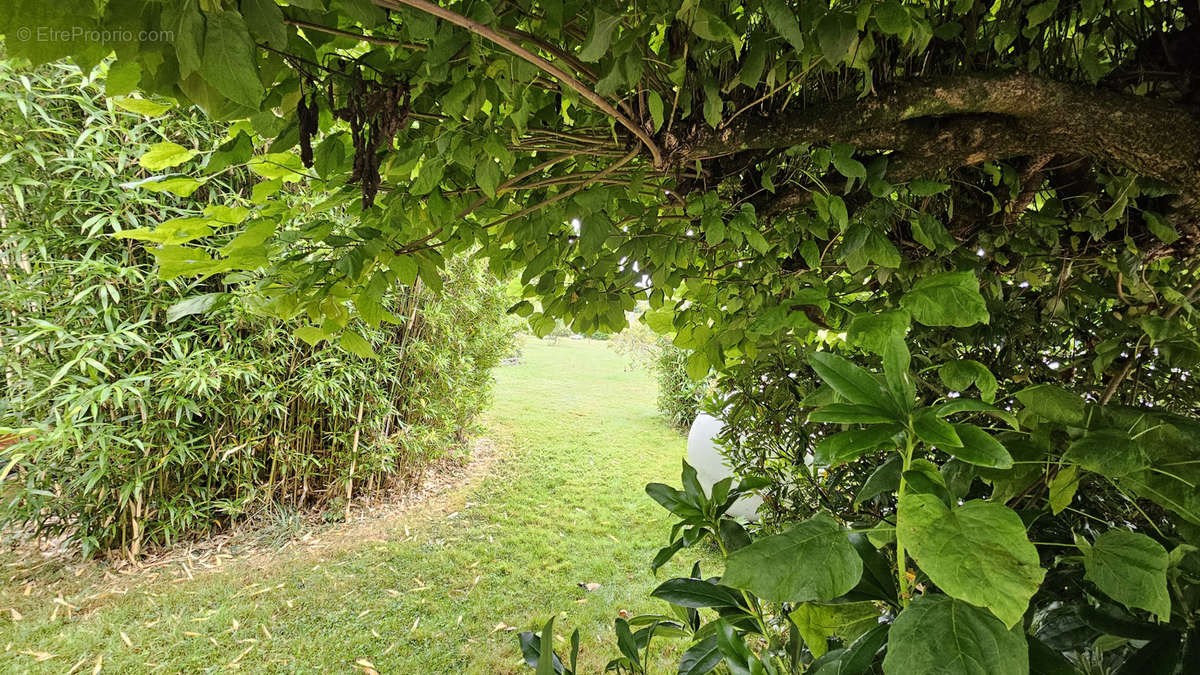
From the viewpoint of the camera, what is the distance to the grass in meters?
2.33

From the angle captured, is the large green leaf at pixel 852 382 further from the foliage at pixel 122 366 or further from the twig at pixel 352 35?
the foliage at pixel 122 366

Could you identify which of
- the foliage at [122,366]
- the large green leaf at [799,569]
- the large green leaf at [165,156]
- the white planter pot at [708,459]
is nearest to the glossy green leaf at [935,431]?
the large green leaf at [799,569]

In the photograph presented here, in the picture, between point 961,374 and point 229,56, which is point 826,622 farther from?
point 229,56

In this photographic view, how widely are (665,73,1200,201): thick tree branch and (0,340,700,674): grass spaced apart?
2340 millimetres

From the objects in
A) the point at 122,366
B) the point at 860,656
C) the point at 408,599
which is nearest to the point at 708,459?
the point at 408,599

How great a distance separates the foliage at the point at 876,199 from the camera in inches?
16.8

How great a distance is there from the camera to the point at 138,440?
289cm

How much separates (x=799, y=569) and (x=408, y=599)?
3083 millimetres

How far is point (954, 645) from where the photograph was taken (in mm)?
345

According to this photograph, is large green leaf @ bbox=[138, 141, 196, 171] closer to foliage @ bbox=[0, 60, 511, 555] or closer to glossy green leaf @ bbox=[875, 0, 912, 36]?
glossy green leaf @ bbox=[875, 0, 912, 36]

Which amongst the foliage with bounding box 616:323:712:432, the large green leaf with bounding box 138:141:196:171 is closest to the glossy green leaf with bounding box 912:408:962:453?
the large green leaf with bounding box 138:141:196:171

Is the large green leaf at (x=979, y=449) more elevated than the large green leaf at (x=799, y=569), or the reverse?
the large green leaf at (x=979, y=449)

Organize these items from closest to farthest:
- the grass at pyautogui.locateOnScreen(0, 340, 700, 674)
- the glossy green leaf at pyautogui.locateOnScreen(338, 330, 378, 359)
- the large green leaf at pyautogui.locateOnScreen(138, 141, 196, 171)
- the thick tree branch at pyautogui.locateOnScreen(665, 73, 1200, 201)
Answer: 1. the thick tree branch at pyautogui.locateOnScreen(665, 73, 1200, 201)
2. the large green leaf at pyautogui.locateOnScreen(138, 141, 196, 171)
3. the glossy green leaf at pyautogui.locateOnScreen(338, 330, 378, 359)
4. the grass at pyautogui.locateOnScreen(0, 340, 700, 674)

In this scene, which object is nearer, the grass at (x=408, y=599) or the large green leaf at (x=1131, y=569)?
the large green leaf at (x=1131, y=569)
